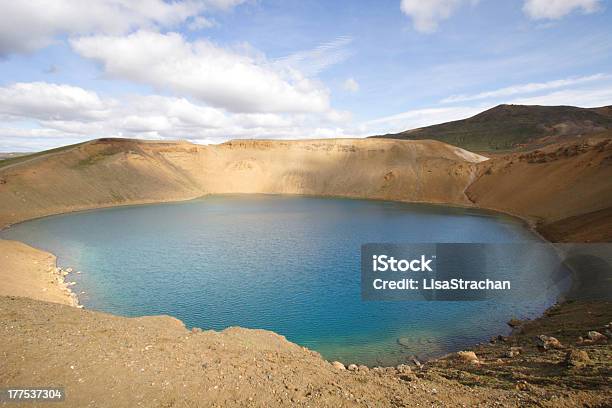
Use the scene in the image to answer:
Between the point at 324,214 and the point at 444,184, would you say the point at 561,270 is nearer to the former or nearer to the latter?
the point at 324,214

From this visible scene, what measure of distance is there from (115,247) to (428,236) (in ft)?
93.6

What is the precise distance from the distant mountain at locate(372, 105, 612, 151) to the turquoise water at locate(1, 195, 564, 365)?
296 ft

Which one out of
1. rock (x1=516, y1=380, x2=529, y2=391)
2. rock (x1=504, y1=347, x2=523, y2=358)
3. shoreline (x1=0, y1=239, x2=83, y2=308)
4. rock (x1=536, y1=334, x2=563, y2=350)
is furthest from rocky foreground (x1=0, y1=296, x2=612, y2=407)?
shoreline (x1=0, y1=239, x2=83, y2=308)

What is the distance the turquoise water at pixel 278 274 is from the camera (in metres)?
17.2

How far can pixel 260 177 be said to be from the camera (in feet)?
284

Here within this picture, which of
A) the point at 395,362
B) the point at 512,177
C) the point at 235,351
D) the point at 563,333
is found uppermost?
the point at 512,177

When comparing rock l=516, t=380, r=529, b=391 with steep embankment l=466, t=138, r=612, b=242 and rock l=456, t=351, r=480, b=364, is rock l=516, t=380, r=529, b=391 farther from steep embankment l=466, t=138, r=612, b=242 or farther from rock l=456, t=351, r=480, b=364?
steep embankment l=466, t=138, r=612, b=242

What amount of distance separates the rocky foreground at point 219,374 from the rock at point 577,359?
23 millimetres

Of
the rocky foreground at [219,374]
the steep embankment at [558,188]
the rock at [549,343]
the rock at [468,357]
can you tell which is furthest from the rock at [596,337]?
the steep embankment at [558,188]

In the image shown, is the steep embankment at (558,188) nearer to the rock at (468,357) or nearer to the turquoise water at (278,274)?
the turquoise water at (278,274)

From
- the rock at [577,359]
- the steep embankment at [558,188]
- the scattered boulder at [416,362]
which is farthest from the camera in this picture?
the steep embankment at [558,188]

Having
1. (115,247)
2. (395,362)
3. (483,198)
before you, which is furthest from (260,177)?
(395,362)

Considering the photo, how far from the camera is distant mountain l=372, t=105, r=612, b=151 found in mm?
125250

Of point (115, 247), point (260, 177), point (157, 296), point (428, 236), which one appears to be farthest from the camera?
point (260, 177)
